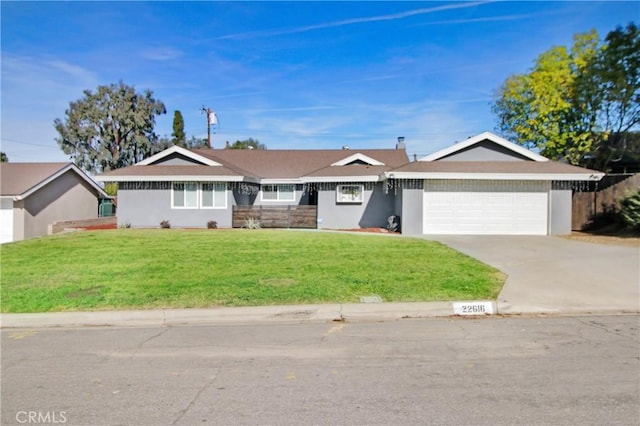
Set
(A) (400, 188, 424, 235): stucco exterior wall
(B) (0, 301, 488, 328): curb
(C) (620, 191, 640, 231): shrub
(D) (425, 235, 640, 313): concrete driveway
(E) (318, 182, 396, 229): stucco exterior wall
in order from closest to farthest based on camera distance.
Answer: (B) (0, 301, 488, 328): curb, (D) (425, 235, 640, 313): concrete driveway, (C) (620, 191, 640, 231): shrub, (A) (400, 188, 424, 235): stucco exterior wall, (E) (318, 182, 396, 229): stucco exterior wall

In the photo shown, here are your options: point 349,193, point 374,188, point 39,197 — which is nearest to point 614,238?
point 374,188

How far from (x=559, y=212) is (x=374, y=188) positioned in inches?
320

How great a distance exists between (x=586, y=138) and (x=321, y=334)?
94.7ft

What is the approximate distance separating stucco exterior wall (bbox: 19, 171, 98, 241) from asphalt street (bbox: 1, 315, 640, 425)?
19.8 meters

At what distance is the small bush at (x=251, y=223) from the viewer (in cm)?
2142

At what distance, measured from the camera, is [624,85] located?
23281 millimetres

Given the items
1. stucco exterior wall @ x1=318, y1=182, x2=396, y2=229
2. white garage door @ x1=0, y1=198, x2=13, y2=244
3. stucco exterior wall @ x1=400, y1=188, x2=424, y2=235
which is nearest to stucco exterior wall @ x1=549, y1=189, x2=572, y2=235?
stucco exterior wall @ x1=400, y1=188, x2=424, y2=235

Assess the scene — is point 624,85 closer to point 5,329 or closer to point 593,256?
point 593,256

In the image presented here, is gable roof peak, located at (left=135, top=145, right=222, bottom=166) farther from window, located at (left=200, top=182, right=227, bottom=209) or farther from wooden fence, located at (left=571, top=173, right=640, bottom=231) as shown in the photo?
wooden fence, located at (left=571, top=173, right=640, bottom=231)

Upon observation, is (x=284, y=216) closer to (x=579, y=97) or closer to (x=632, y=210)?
(x=632, y=210)

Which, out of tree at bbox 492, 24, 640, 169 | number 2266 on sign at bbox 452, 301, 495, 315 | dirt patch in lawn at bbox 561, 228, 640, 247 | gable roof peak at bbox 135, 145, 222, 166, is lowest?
number 2266 on sign at bbox 452, 301, 495, 315

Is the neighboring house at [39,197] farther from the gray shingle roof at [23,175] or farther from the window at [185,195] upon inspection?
the window at [185,195]

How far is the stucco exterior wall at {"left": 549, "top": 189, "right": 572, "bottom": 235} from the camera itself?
18.3 meters

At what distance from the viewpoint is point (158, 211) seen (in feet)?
74.0
